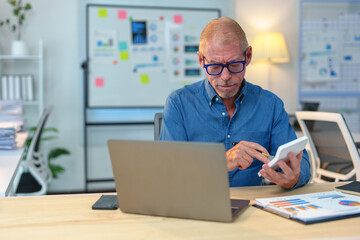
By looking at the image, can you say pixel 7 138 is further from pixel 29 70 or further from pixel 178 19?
pixel 178 19

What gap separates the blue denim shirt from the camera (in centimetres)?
163

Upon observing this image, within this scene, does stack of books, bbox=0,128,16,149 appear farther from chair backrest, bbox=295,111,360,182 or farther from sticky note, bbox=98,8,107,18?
sticky note, bbox=98,8,107,18

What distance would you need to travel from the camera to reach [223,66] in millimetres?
1489

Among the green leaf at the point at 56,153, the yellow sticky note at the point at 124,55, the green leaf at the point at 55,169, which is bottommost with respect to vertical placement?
the green leaf at the point at 55,169

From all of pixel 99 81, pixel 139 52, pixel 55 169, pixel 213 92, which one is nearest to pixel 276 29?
Answer: pixel 139 52

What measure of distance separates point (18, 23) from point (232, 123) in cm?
320

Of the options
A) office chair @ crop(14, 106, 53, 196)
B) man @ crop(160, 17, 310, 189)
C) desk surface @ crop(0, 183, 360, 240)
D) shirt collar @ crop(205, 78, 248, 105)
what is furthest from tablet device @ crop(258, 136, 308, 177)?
office chair @ crop(14, 106, 53, 196)

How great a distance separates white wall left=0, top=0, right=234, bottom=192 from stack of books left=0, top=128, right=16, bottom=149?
1643mm

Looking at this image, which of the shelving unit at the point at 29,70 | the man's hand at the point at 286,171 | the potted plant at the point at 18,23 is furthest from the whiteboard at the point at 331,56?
the man's hand at the point at 286,171

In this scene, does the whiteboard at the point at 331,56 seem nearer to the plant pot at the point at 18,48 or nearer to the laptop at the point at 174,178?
the plant pot at the point at 18,48

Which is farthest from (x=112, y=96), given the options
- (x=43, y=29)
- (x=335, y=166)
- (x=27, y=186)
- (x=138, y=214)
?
(x=138, y=214)

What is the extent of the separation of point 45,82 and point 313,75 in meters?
2.93

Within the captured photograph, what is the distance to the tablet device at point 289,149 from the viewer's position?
1108mm

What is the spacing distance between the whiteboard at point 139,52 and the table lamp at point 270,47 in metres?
0.57
